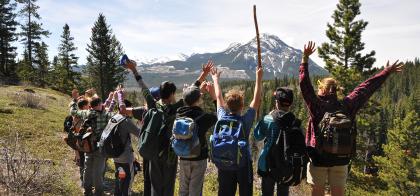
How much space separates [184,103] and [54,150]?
27.0 ft

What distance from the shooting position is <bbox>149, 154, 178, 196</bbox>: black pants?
17.2 ft

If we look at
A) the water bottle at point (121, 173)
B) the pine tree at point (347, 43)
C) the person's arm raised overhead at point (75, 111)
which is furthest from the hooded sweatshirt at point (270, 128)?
the pine tree at point (347, 43)

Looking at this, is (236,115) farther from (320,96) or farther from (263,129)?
(320,96)

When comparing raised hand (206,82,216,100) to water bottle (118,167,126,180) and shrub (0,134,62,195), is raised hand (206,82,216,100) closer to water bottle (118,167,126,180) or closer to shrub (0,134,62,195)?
water bottle (118,167,126,180)

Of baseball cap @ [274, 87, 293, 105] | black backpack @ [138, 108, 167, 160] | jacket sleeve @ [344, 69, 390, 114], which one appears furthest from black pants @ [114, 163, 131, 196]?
jacket sleeve @ [344, 69, 390, 114]

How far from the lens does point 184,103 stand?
5125 millimetres

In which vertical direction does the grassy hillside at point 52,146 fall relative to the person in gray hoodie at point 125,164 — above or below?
below

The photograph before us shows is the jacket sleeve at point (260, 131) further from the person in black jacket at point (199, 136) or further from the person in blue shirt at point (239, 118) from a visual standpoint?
the person in black jacket at point (199, 136)

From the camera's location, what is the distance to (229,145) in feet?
15.3

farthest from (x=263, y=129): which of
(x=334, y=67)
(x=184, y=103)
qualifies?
(x=334, y=67)

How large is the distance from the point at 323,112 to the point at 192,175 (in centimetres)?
186

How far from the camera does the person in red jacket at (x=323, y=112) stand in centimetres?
482

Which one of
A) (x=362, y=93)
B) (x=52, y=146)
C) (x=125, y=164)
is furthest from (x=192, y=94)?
(x=52, y=146)

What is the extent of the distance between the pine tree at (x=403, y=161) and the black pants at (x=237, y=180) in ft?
107
